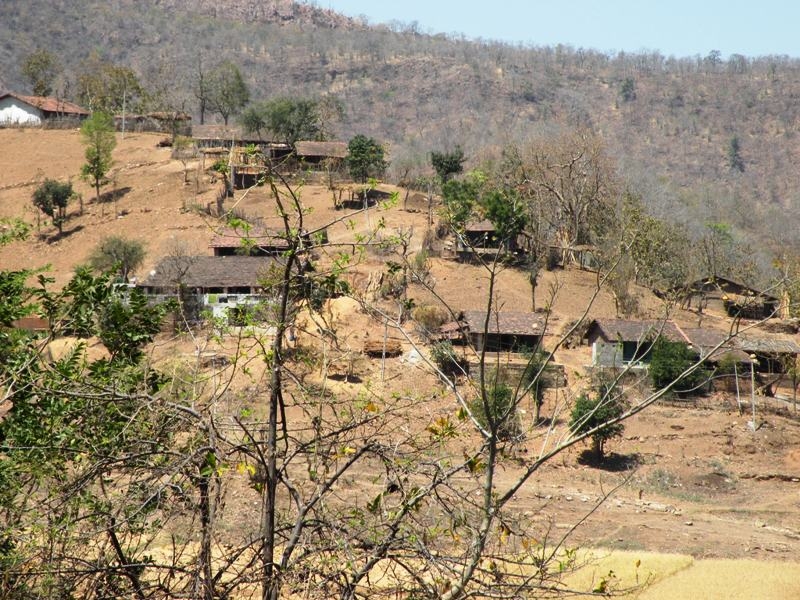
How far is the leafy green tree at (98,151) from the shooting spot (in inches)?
1921

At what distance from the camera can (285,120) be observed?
189 feet

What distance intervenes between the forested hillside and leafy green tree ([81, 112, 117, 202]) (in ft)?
112

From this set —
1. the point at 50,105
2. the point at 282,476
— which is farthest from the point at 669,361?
the point at 50,105

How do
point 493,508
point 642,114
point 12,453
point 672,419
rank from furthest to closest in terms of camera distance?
point 642,114
point 672,419
point 12,453
point 493,508

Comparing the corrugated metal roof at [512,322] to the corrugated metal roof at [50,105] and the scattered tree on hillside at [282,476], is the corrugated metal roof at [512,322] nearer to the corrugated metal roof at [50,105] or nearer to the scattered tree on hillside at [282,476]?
the scattered tree on hillside at [282,476]

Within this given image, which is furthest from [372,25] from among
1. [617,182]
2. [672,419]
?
[672,419]

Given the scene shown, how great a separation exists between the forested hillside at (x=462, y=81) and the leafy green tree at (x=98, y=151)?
34.1 meters

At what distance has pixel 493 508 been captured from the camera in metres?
4.86

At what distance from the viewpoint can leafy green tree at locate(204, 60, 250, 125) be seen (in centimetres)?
6794

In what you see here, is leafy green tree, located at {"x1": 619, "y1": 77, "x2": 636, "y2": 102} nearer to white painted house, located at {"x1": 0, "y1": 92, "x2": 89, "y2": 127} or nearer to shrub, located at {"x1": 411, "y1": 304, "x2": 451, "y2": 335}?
white painted house, located at {"x1": 0, "y1": 92, "x2": 89, "y2": 127}

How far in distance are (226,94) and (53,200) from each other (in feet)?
79.7

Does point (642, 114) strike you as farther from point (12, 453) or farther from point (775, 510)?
point (12, 453)

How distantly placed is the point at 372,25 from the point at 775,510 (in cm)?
14268

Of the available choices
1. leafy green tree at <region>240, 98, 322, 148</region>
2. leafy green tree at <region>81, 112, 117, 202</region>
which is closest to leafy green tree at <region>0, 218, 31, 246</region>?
leafy green tree at <region>81, 112, 117, 202</region>
